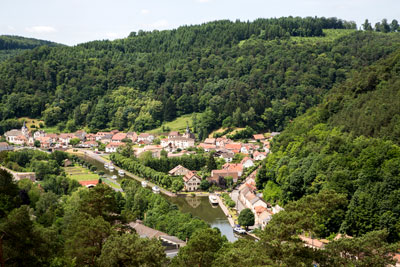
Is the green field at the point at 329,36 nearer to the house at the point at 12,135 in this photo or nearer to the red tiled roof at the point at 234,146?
the red tiled roof at the point at 234,146

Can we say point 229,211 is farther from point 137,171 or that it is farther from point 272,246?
point 272,246

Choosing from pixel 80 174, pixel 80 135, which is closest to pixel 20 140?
pixel 80 135

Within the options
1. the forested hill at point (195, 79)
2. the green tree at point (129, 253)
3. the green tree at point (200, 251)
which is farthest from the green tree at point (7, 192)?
the forested hill at point (195, 79)

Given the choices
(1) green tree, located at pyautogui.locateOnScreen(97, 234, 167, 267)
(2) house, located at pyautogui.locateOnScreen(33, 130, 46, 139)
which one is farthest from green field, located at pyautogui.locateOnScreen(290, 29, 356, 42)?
(1) green tree, located at pyautogui.locateOnScreen(97, 234, 167, 267)

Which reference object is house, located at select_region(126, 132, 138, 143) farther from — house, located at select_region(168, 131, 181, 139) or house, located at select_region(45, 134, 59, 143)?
house, located at select_region(45, 134, 59, 143)

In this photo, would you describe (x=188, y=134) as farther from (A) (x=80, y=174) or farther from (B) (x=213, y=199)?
(B) (x=213, y=199)
